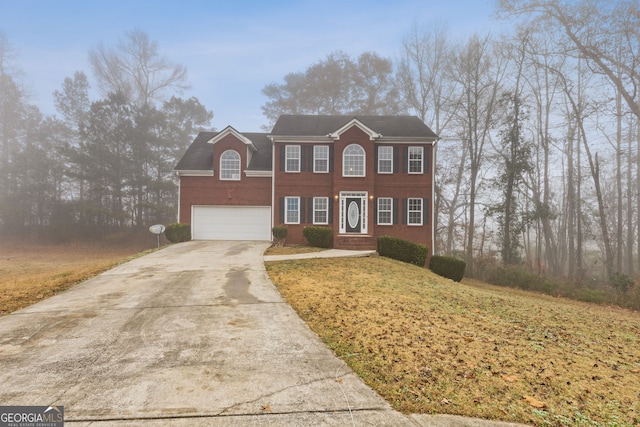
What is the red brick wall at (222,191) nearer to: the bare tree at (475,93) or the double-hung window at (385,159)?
the double-hung window at (385,159)

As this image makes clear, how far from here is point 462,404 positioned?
287cm

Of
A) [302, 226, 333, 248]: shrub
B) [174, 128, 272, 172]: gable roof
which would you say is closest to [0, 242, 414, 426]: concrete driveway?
[302, 226, 333, 248]: shrub

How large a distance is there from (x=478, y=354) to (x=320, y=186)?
14.1 m

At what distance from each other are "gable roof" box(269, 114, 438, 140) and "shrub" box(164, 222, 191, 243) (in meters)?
7.18

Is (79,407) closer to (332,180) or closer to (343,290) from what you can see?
(343,290)

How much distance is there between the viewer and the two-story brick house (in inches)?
672

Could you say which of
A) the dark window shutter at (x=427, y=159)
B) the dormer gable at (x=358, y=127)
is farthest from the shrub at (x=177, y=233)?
the dark window shutter at (x=427, y=159)

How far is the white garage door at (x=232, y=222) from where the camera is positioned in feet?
59.3

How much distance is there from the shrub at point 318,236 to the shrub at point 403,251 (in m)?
2.99

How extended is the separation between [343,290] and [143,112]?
29004 mm

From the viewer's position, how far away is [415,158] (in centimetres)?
1762

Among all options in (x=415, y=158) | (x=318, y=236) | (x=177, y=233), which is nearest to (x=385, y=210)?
(x=415, y=158)

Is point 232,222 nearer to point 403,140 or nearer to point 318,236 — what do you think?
point 318,236

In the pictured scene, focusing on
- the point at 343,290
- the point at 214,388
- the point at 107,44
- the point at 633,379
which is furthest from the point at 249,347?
the point at 107,44
